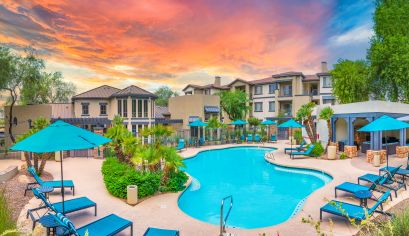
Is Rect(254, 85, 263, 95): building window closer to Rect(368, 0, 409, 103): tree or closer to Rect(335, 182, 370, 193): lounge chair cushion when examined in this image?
Rect(368, 0, 409, 103): tree

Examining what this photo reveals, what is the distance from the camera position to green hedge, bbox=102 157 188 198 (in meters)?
10.6

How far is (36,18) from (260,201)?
20.4 metres

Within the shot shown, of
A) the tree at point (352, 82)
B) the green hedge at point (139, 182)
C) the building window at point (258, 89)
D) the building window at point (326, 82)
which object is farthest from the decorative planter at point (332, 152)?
the building window at point (258, 89)

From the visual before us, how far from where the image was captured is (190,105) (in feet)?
123

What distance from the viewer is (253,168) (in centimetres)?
1914

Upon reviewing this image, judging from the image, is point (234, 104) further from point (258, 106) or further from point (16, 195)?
point (16, 195)

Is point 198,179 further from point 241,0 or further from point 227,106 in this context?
point 227,106

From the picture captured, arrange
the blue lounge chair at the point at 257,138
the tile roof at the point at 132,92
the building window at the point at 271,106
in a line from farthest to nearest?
the building window at the point at 271,106
the blue lounge chair at the point at 257,138
the tile roof at the point at 132,92

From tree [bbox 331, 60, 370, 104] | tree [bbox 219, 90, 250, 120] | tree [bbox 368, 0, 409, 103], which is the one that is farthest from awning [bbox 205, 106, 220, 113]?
tree [bbox 368, 0, 409, 103]

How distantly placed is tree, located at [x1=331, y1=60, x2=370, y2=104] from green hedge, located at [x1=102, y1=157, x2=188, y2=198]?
26.1 meters

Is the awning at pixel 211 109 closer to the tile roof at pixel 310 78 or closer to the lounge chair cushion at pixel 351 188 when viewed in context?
the tile roof at pixel 310 78

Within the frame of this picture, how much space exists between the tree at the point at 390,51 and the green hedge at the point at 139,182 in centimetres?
2483

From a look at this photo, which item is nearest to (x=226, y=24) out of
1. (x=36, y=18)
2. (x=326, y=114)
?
(x=326, y=114)

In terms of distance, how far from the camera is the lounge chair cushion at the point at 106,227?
6.40 metres
